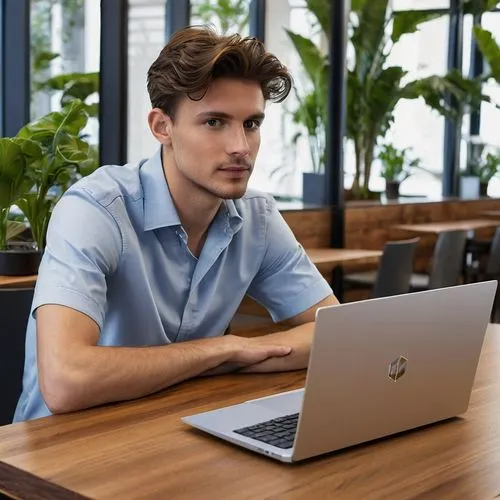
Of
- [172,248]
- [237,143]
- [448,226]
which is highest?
[237,143]

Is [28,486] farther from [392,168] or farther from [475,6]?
[475,6]

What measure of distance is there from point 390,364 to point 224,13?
5004mm

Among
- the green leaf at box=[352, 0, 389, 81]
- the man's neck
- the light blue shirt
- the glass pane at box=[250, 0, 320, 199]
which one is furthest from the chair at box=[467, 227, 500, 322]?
the man's neck

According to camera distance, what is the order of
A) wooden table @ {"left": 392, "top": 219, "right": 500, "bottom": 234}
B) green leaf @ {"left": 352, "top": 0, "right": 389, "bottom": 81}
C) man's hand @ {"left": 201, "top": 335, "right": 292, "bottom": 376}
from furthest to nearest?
green leaf @ {"left": 352, "top": 0, "right": 389, "bottom": 81} < wooden table @ {"left": 392, "top": 219, "right": 500, "bottom": 234} < man's hand @ {"left": 201, "top": 335, "right": 292, "bottom": 376}

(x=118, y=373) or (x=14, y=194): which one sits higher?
(x=14, y=194)

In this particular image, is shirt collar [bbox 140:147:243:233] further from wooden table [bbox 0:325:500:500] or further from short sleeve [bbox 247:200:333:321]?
wooden table [bbox 0:325:500:500]

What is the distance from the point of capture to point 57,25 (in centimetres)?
545

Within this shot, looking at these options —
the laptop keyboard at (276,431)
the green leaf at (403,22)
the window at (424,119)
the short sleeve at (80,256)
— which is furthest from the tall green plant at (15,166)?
the window at (424,119)

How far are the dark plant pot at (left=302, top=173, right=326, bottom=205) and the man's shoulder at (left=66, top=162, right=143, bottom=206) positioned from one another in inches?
177

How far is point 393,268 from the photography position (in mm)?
5129

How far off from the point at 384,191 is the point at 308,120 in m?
1.32

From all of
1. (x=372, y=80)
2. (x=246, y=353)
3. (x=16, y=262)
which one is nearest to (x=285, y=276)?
(x=246, y=353)

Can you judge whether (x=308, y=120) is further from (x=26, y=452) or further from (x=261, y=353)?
(x=26, y=452)

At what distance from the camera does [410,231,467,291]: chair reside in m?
5.84
